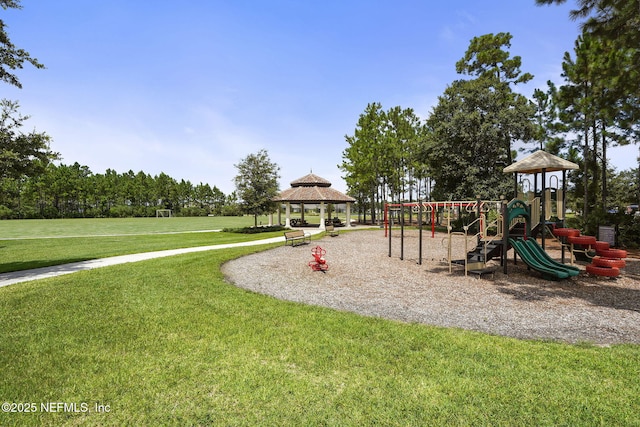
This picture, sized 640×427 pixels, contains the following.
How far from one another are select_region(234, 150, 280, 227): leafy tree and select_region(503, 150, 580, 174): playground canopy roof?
21.1 metres

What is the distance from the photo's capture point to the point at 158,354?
471 centimetres

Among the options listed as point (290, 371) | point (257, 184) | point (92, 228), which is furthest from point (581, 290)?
point (92, 228)

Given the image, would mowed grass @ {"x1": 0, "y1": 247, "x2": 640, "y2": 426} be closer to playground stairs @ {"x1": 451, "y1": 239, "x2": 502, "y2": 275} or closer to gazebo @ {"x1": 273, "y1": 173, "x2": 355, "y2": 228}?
playground stairs @ {"x1": 451, "y1": 239, "x2": 502, "y2": 275}

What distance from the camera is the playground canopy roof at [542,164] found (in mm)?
12906

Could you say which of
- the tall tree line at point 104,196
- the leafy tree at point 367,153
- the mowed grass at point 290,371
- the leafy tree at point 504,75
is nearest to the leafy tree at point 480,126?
the leafy tree at point 504,75

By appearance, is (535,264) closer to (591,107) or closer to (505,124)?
(591,107)

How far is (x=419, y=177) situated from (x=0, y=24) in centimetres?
3914

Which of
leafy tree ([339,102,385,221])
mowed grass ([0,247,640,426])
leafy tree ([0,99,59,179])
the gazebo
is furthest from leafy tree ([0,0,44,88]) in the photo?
leafy tree ([339,102,385,221])

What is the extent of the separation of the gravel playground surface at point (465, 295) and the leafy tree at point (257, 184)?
16157 millimetres

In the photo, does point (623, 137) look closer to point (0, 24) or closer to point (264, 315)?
point (264, 315)

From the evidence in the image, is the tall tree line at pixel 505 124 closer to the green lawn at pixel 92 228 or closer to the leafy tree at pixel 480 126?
the leafy tree at pixel 480 126

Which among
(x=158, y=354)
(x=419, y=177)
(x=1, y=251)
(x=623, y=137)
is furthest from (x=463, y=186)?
(x=1, y=251)

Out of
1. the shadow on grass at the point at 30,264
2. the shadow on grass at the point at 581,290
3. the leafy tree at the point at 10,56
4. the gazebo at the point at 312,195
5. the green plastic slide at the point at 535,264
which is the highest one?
the leafy tree at the point at 10,56

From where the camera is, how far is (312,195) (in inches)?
1345
